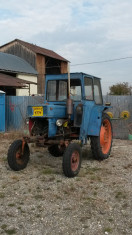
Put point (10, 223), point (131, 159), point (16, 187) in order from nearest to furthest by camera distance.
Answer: point (10, 223) < point (16, 187) < point (131, 159)

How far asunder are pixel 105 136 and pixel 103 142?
0.86ft

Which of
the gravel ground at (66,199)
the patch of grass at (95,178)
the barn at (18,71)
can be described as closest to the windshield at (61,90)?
the gravel ground at (66,199)

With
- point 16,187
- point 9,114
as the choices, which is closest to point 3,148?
point 16,187

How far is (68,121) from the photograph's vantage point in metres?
6.05

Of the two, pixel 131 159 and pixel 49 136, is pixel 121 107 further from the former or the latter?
pixel 49 136

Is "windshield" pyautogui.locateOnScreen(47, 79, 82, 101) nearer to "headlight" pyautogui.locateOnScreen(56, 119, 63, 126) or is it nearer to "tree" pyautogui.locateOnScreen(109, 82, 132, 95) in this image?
"headlight" pyautogui.locateOnScreen(56, 119, 63, 126)

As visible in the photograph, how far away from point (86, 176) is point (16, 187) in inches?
58.4

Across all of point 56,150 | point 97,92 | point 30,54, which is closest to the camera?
point 97,92

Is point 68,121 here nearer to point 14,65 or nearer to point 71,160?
point 71,160

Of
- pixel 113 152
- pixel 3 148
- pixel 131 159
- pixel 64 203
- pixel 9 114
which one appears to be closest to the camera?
pixel 64 203

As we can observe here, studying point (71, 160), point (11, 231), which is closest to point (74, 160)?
point (71, 160)

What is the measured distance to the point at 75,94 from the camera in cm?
637

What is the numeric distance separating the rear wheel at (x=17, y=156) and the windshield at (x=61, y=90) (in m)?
1.44

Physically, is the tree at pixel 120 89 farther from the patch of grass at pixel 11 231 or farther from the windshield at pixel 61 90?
the patch of grass at pixel 11 231
